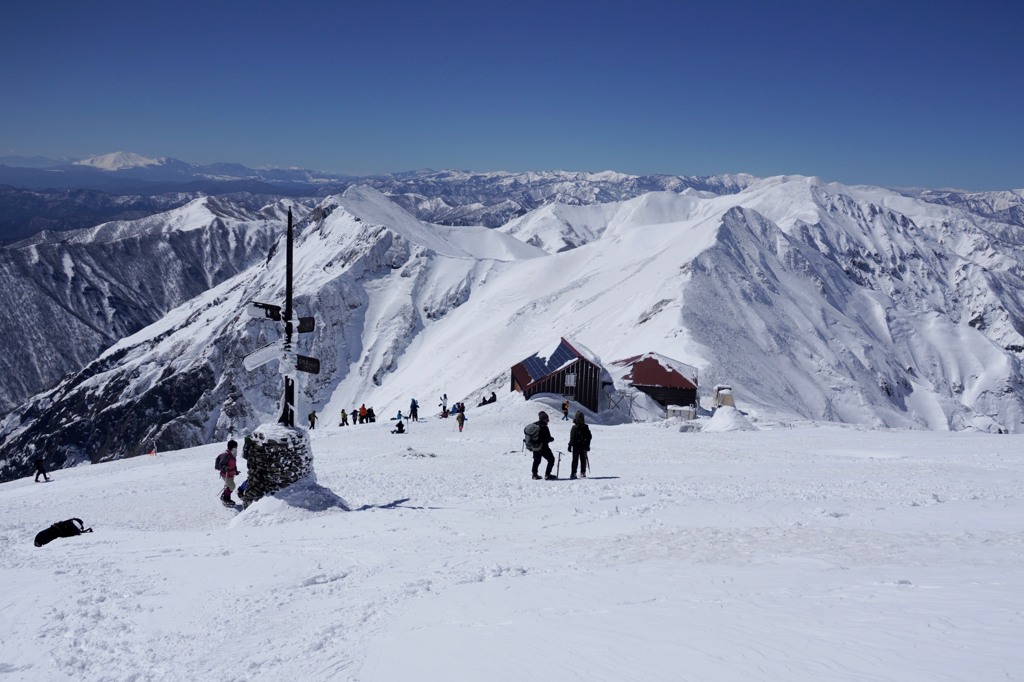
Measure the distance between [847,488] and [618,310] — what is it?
59909mm

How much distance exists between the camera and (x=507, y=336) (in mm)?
84125

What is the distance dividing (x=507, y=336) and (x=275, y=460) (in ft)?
230

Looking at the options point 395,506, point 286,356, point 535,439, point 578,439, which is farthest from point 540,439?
point 286,356

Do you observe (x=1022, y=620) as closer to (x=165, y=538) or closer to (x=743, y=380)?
(x=165, y=538)

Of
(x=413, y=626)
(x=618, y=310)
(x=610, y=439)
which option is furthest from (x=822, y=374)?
(x=413, y=626)

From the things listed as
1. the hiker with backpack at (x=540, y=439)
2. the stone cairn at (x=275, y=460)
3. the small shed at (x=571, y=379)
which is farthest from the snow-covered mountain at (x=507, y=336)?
the stone cairn at (x=275, y=460)

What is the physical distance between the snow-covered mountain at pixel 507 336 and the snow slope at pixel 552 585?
3195cm

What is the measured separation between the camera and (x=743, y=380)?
48.3m

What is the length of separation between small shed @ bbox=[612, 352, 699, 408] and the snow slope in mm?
23302

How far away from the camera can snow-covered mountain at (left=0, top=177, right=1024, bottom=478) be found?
6319 cm

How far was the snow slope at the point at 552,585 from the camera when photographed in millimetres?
5473

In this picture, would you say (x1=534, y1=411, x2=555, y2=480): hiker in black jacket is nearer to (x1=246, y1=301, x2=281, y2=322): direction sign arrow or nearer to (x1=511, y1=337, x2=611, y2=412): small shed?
(x1=246, y1=301, x2=281, y2=322): direction sign arrow

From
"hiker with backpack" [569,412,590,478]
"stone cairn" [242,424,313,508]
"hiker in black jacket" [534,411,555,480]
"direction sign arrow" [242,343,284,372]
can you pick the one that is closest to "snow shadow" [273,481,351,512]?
"stone cairn" [242,424,313,508]

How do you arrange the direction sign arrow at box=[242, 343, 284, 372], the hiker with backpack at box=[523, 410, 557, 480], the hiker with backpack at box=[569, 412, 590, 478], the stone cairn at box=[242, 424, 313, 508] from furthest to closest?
the hiker with backpack at box=[569, 412, 590, 478]
the hiker with backpack at box=[523, 410, 557, 480]
the direction sign arrow at box=[242, 343, 284, 372]
the stone cairn at box=[242, 424, 313, 508]
